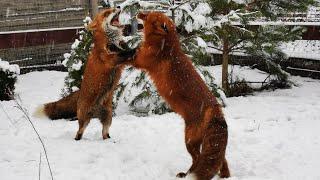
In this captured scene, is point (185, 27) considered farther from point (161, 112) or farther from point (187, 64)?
point (187, 64)

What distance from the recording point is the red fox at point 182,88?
3748mm

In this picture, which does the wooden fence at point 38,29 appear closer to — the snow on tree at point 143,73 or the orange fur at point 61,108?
the snow on tree at point 143,73

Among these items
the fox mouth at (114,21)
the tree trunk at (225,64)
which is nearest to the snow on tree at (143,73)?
the tree trunk at (225,64)

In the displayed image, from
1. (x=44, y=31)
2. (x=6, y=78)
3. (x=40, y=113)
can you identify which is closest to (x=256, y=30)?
(x=40, y=113)

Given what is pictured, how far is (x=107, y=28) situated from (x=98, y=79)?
637mm

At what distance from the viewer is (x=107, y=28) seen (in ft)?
16.6

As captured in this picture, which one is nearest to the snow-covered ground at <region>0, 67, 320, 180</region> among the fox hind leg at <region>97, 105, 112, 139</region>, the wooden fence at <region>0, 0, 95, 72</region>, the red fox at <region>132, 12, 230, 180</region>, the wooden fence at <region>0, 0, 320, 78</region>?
the fox hind leg at <region>97, 105, 112, 139</region>

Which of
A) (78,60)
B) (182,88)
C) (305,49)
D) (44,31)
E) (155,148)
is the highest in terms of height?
(44,31)

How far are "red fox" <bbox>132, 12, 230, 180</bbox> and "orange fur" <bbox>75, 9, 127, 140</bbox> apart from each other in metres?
0.87

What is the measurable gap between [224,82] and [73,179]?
631cm

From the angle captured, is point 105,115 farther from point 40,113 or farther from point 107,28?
point 40,113

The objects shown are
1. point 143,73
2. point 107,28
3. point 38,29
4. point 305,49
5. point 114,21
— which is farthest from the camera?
point 38,29

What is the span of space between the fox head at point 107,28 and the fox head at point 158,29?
0.90 metres

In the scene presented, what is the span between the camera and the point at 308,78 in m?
11.6
